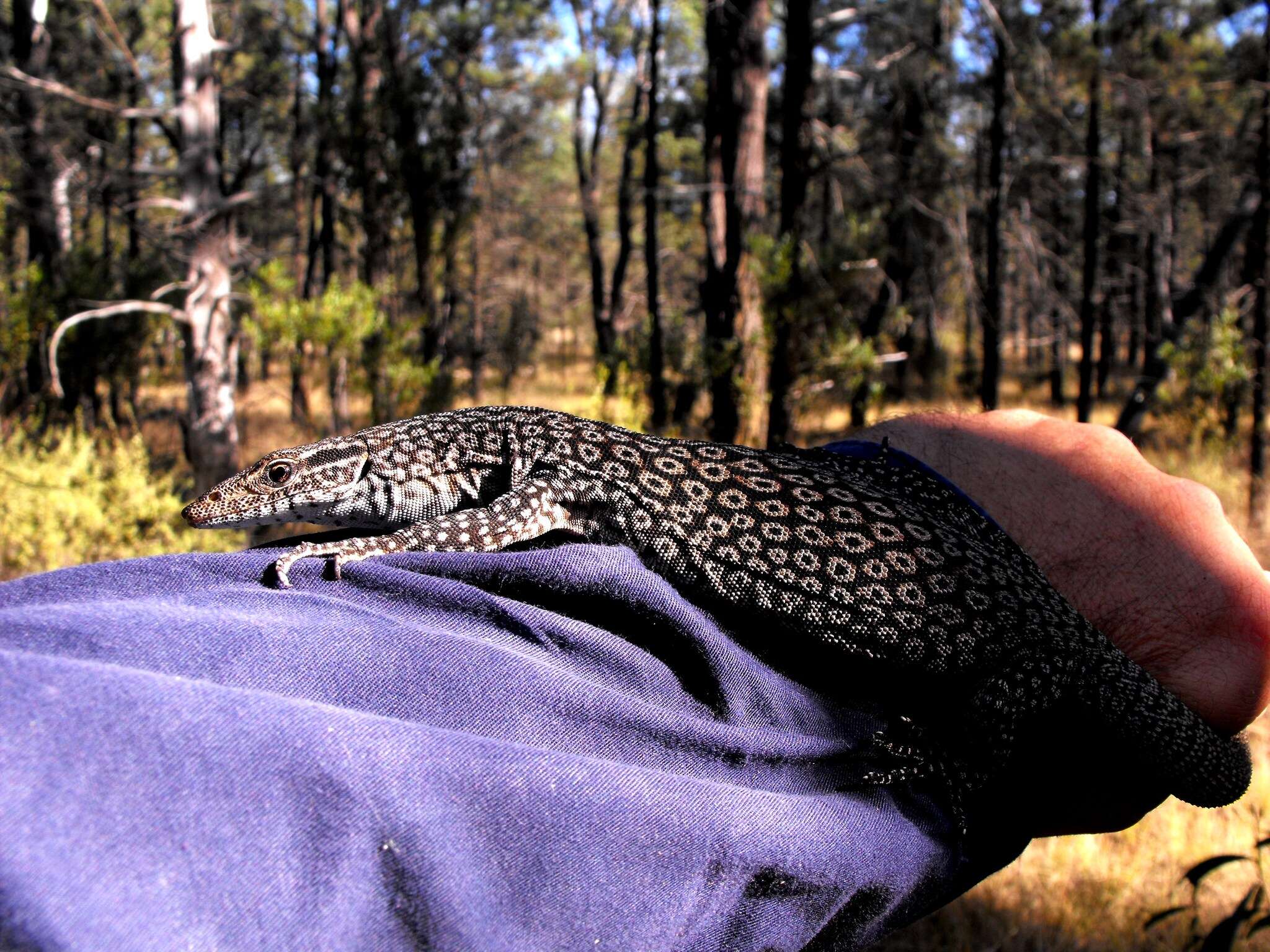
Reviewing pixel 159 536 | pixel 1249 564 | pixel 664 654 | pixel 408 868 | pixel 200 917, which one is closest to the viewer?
pixel 200 917

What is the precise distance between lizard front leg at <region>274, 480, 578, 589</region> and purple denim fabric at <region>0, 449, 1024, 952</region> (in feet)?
0.76

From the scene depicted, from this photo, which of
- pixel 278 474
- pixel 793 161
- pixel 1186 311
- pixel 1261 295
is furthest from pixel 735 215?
pixel 1261 295

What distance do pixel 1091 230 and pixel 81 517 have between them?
24466 millimetres

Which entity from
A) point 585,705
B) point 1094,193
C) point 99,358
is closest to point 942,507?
point 585,705

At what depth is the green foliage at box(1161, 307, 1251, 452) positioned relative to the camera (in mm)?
15742

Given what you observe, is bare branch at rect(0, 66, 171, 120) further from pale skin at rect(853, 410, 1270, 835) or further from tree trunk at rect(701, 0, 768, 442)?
pale skin at rect(853, 410, 1270, 835)

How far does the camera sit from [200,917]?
53.2 inches

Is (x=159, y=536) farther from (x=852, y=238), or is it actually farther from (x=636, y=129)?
(x=636, y=129)

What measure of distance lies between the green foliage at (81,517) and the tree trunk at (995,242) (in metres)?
15.2

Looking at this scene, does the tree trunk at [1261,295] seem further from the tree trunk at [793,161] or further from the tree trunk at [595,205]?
the tree trunk at [595,205]

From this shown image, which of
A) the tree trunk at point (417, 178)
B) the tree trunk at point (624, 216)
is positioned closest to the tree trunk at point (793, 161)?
the tree trunk at point (417, 178)

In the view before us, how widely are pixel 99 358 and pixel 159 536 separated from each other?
927 centimetres

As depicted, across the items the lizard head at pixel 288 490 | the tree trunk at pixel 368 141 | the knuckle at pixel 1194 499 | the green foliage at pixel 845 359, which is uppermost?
the tree trunk at pixel 368 141

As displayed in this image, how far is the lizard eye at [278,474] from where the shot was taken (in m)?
2.94
